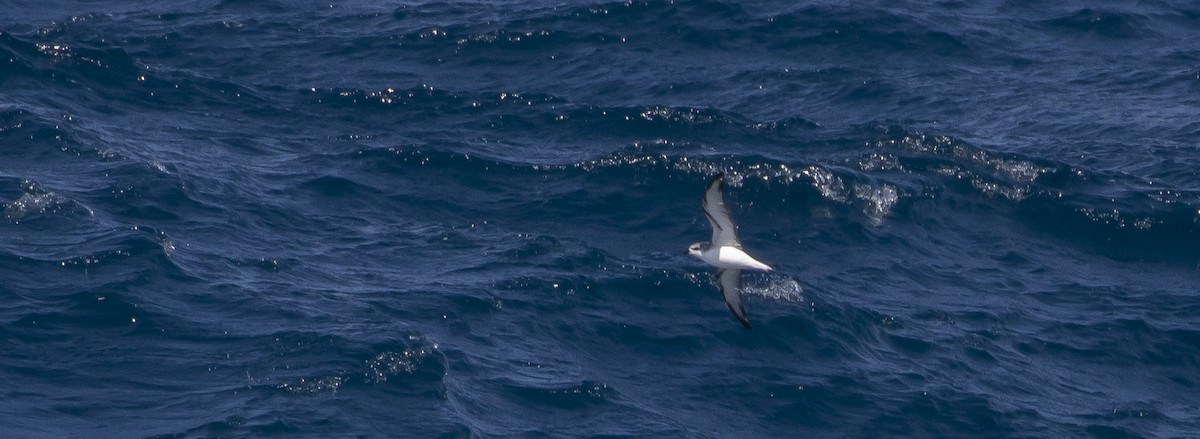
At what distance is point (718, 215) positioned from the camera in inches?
1447

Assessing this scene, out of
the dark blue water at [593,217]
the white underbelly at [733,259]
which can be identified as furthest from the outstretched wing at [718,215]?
the dark blue water at [593,217]

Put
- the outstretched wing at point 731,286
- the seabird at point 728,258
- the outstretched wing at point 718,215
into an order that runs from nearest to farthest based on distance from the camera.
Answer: the outstretched wing at point 718,215
the seabird at point 728,258
the outstretched wing at point 731,286

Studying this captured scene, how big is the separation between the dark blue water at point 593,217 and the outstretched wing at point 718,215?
20.1ft

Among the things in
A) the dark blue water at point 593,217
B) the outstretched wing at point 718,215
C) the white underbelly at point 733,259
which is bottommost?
the dark blue water at point 593,217

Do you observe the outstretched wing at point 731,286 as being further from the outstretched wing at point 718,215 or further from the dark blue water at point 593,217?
the dark blue water at point 593,217

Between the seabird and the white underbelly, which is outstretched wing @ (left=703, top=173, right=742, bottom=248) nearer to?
the seabird

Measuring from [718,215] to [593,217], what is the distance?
14.6m

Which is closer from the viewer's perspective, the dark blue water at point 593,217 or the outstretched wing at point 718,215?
the outstretched wing at point 718,215

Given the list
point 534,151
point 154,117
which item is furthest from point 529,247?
point 154,117

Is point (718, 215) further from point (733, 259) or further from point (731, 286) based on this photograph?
point (731, 286)

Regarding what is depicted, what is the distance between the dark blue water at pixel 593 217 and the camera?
42281 millimetres

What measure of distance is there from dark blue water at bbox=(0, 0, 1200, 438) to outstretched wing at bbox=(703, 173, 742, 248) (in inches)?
242

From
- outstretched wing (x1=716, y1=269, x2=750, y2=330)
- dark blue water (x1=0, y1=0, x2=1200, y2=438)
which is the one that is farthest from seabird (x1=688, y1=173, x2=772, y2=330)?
dark blue water (x1=0, y1=0, x2=1200, y2=438)

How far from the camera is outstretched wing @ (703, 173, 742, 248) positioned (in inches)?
1380
